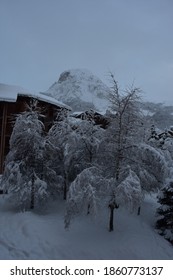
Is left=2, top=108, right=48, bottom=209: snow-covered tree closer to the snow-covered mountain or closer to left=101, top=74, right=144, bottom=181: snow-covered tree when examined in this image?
left=101, top=74, right=144, bottom=181: snow-covered tree

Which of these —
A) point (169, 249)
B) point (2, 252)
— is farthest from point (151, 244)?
point (2, 252)

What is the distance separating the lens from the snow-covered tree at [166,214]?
14703mm

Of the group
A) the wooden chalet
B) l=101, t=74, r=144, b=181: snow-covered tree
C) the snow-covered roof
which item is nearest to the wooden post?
the wooden chalet

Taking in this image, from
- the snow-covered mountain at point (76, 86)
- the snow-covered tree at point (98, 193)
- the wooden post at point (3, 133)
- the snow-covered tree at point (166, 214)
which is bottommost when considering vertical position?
the snow-covered tree at point (166, 214)

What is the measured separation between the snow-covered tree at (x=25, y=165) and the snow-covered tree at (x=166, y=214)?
6.07 metres

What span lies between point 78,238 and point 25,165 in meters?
5.48

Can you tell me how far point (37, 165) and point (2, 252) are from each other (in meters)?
6.45

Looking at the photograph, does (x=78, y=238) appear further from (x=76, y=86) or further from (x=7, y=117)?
(x=76, y=86)

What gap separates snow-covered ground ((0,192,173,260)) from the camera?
Answer: 12.2 meters

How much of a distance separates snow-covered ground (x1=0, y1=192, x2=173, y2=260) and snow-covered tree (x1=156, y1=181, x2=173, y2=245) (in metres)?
0.42

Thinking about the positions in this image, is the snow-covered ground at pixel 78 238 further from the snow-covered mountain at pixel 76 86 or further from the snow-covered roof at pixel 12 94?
the snow-covered mountain at pixel 76 86

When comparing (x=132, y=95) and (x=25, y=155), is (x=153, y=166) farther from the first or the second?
(x=25, y=155)

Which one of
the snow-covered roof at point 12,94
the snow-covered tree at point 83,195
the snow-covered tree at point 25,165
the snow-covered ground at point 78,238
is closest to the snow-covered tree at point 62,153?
the snow-covered tree at point 25,165

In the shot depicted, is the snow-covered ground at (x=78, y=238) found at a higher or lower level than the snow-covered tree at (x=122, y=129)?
lower
